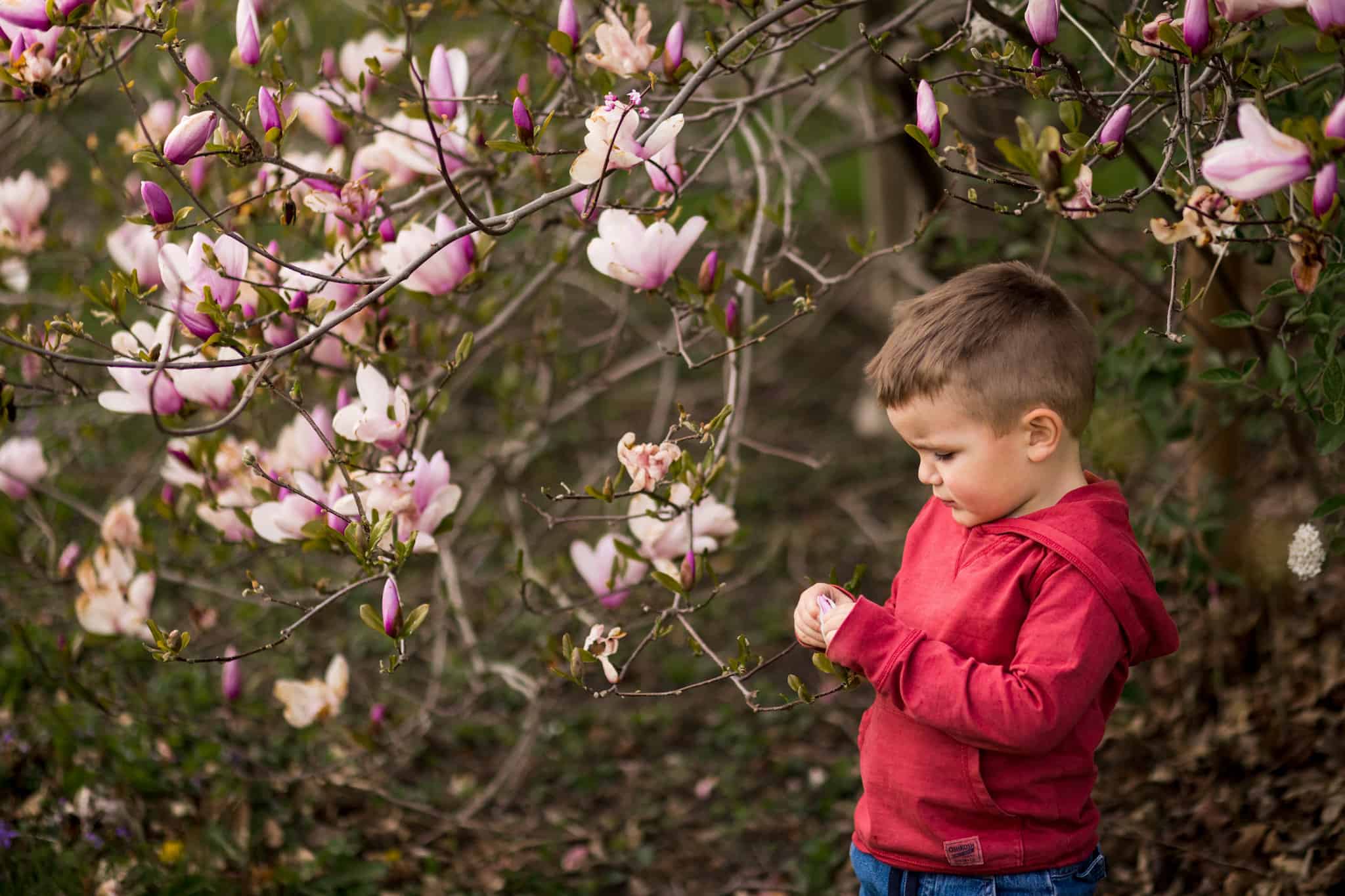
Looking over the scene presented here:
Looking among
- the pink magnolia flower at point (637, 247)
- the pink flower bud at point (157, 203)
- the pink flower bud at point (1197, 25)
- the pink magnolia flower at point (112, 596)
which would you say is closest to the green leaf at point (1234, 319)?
the pink flower bud at point (1197, 25)

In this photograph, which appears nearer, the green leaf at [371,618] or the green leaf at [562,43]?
the green leaf at [371,618]

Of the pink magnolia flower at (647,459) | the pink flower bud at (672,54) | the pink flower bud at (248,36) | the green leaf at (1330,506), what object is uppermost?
the pink flower bud at (248,36)

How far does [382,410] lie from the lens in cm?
179

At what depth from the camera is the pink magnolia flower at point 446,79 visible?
1.91m

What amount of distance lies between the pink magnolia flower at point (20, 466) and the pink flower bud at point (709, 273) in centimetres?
149

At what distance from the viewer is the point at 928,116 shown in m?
1.50

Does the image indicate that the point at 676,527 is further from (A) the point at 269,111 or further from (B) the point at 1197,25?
(B) the point at 1197,25

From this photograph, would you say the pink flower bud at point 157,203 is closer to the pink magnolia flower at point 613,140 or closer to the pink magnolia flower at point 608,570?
the pink magnolia flower at point 613,140

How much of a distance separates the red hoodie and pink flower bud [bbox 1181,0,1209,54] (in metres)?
0.53

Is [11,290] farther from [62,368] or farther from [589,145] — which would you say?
[589,145]

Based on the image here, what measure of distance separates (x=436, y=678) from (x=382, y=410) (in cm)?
124

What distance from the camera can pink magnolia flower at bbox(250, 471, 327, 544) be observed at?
6.23ft

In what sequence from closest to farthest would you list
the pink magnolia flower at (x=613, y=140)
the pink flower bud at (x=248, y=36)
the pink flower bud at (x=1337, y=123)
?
1. the pink flower bud at (x=1337, y=123)
2. the pink magnolia flower at (x=613, y=140)
3. the pink flower bud at (x=248, y=36)

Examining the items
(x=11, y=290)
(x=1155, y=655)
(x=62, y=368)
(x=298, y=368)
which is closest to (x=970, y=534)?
(x=1155, y=655)
